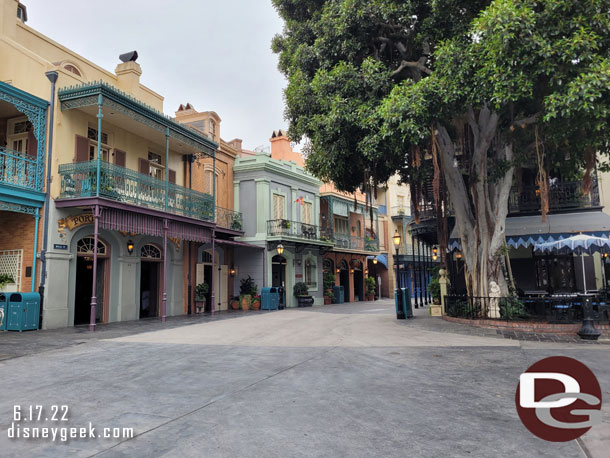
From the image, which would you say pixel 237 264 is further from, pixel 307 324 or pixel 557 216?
pixel 557 216

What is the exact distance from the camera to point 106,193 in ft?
44.3

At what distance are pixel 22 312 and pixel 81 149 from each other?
5437 mm

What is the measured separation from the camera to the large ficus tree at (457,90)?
8.93 meters

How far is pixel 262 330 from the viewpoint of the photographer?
500 inches

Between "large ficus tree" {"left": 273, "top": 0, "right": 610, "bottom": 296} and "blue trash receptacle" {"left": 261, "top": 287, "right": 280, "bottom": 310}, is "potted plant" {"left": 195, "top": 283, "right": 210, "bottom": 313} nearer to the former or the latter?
"blue trash receptacle" {"left": 261, "top": 287, "right": 280, "bottom": 310}

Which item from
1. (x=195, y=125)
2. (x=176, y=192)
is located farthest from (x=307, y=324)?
(x=195, y=125)

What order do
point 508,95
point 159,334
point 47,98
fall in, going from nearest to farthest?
point 508,95 → point 159,334 → point 47,98

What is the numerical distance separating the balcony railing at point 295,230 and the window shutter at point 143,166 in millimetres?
7009

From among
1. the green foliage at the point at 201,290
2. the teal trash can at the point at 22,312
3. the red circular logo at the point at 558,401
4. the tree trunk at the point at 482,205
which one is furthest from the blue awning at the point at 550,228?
the teal trash can at the point at 22,312

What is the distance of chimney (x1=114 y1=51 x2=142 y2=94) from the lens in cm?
1742

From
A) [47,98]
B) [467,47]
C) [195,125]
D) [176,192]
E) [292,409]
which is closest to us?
[292,409]

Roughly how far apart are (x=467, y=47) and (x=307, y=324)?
357 inches

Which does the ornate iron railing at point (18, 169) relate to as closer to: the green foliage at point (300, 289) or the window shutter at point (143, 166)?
the window shutter at point (143, 166)

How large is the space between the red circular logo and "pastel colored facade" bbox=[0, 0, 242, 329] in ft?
35.8
